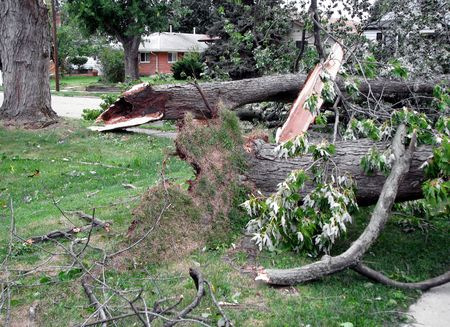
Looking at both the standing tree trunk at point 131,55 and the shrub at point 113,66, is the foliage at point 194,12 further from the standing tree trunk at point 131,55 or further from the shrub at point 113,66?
the shrub at point 113,66

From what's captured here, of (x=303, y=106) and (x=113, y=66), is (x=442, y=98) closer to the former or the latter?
(x=303, y=106)

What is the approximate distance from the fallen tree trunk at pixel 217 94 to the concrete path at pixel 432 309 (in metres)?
3.41

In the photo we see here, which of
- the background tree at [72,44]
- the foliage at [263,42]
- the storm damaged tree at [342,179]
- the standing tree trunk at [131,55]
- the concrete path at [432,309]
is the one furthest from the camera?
the background tree at [72,44]

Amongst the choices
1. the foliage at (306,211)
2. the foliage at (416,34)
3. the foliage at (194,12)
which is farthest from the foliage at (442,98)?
the foliage at (194,12)

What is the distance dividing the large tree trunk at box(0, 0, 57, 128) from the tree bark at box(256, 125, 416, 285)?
948 cm

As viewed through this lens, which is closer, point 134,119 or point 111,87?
point 134,119

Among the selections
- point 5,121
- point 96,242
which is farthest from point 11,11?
point 96,242

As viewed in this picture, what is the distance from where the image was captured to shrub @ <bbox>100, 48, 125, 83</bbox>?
39.6 m

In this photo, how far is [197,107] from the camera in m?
7.52

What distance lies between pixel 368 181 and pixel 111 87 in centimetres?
3006

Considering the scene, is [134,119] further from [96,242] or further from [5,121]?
[5,121]

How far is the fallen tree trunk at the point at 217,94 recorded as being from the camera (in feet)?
24.7

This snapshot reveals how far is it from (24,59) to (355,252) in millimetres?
10171

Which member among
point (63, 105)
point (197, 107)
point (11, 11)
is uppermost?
point (11, 11)
